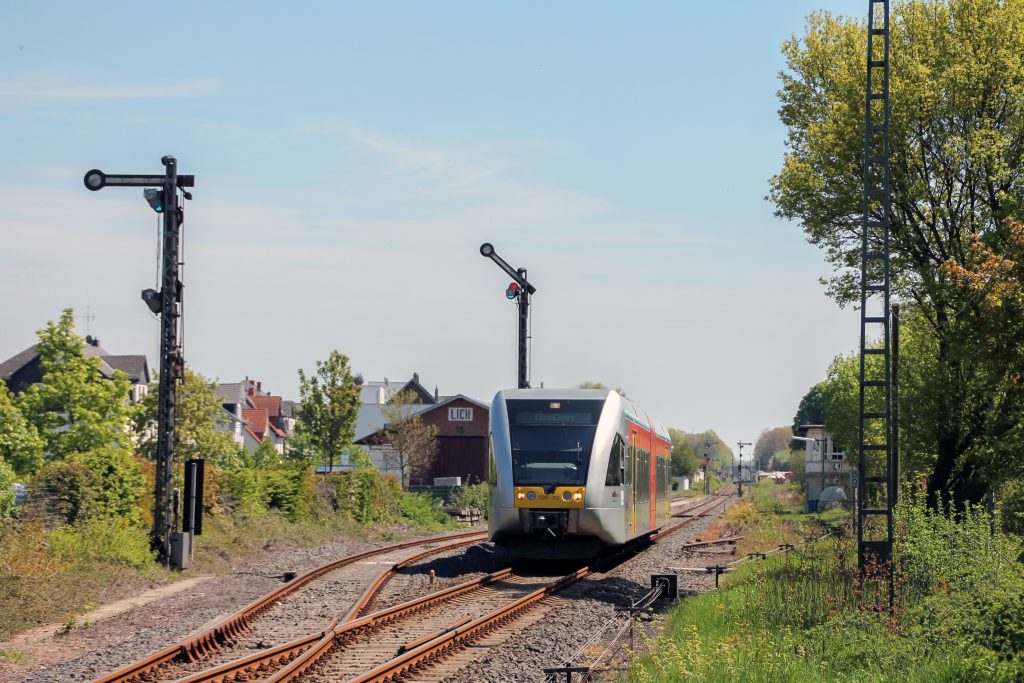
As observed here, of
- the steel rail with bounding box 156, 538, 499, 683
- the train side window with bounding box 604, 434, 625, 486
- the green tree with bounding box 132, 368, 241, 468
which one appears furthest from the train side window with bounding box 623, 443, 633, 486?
the green tree with bounding box 132, 368, 241, 468

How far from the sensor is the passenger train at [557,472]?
65.0 feet

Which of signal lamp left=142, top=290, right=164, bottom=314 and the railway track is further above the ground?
signal lamp left=142, top=290, right=164, bottom=314

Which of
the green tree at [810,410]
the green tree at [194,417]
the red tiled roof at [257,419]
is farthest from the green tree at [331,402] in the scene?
the green tree at [810,410]

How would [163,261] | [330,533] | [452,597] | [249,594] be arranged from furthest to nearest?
[330,533]
[163,261]
[249,594]
[452,597]

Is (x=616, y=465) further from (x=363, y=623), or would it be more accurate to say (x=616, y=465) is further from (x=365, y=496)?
(x=365, y=496)

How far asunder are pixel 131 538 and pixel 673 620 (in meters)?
11.1

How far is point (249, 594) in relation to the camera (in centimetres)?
1873

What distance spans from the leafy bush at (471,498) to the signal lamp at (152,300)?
23.6 metres

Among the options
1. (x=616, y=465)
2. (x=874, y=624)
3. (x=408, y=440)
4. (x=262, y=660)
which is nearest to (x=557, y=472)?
(x=616, y=465)

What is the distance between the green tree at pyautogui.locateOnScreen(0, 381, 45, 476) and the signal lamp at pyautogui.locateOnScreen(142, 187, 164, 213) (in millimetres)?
25849

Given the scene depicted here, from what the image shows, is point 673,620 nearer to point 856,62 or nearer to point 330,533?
point 856,62

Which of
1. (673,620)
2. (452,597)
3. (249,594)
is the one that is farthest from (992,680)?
(249,594)

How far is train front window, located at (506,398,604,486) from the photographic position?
1994 cm

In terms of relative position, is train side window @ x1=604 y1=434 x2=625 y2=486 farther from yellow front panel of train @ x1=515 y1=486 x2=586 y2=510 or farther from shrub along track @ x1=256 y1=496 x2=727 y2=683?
shrub along track @ x1=256 y1=496 x2=727 y2=683
